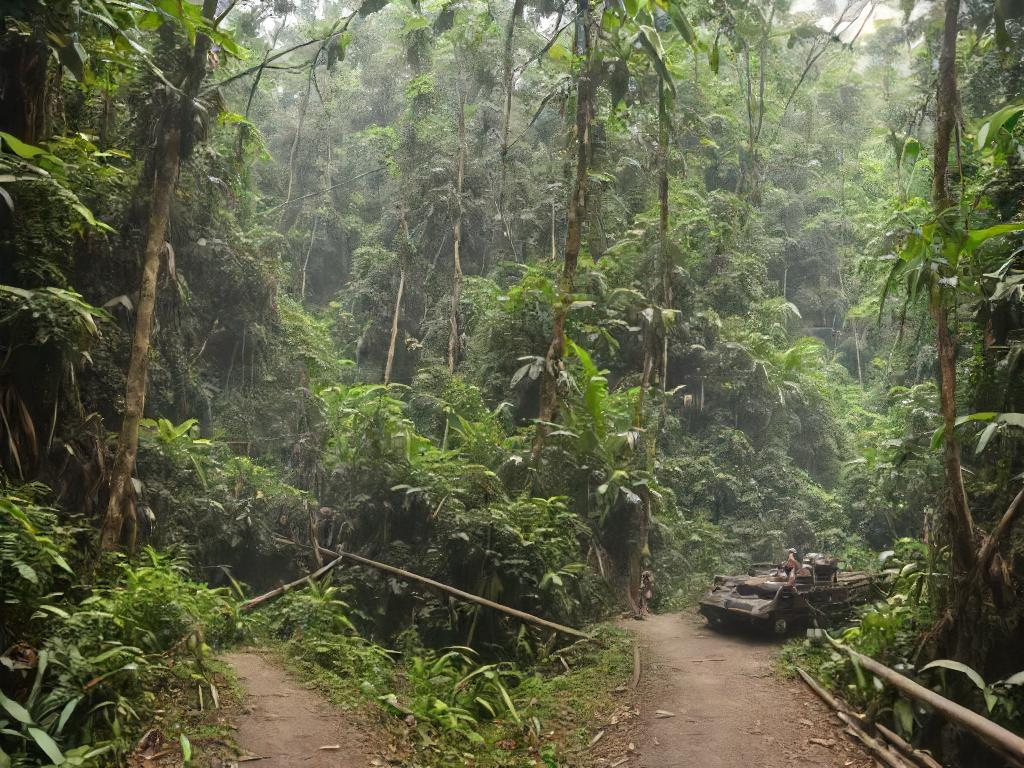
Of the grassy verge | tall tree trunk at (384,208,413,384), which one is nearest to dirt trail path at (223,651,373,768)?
the grassy verge

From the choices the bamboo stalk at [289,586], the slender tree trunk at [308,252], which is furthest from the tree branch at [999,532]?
the slender tree trunk at [308,252]

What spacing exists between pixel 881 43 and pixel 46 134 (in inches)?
1222

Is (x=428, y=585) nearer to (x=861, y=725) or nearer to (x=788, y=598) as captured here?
(x=788, y=598)

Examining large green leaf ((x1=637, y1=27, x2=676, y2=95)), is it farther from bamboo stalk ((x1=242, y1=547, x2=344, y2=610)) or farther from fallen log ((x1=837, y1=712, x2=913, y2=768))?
bamboo stalk ((x1=242, y1=547, x2=344, y2=610))

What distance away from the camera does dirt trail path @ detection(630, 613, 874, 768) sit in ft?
20.5

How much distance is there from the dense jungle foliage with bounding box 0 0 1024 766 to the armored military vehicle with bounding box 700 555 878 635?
66 cm

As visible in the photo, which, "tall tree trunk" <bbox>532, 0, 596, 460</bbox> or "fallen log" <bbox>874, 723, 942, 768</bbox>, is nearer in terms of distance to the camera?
"fallen log" <bbox>874, 723, 942, 768</bbox>

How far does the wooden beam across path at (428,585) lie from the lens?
30.7 feet

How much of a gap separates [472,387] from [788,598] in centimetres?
647

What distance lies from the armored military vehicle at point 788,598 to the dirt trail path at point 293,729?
220 inches

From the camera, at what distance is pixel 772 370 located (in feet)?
66.1

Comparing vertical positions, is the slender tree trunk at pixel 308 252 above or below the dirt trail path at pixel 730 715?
above

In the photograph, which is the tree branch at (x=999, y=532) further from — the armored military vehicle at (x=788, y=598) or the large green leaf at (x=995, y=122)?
the armored military vehicle at (x=788, y=598)

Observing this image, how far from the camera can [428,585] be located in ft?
33.4
